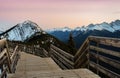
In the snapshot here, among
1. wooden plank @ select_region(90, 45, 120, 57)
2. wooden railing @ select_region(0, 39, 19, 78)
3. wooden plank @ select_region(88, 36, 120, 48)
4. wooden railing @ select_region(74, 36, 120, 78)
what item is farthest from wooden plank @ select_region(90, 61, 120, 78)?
wooden railing @ select_region(0, 39, 19, 78)

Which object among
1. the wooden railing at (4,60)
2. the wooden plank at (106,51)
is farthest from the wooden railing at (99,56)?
the wooden railing at (4,60)

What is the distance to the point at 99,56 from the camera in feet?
28.6

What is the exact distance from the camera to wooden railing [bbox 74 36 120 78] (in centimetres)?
727

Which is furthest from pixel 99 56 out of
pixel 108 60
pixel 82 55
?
pixel 82 55

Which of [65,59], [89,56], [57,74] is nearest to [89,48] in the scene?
[89,56]

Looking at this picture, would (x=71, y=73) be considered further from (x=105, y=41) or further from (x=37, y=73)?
(x=105, y=41)

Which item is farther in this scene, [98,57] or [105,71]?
[98,57]

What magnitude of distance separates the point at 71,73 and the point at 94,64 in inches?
33.4

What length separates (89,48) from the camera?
9859mm

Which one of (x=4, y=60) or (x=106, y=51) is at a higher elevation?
(x=106, y=51)

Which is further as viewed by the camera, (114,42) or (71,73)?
(71,73)

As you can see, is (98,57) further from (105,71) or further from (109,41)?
(109,41)

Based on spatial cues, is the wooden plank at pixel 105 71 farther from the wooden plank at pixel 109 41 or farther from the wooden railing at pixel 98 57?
the wooden plank at pixel 109 41

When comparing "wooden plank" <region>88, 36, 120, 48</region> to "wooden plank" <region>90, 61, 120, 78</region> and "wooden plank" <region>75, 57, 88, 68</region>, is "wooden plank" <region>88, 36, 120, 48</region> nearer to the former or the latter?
"wooden plank" <region>90, 61, 120, 78</region>
